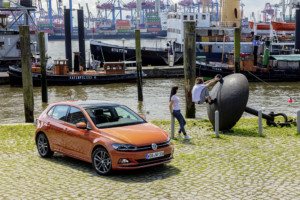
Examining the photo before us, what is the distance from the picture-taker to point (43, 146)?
10.1 meters

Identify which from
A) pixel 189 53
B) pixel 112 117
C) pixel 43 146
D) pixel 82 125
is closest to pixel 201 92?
pixel 189 53

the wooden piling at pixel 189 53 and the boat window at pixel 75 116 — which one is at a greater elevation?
the wooden piling at pixel 189 53

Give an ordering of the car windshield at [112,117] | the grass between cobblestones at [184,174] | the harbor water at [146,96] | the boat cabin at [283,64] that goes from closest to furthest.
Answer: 1. the grass between cobblestones at [184,174]
2. the car windshield at [112,117]
3. the harbor water at [146,96]
4. the boat cabin at [283,64]

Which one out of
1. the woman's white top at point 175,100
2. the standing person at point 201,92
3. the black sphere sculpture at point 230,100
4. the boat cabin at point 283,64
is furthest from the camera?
the boat cabin at point 283,64

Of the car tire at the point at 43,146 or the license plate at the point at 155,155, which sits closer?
the license plate at the point at 155,155

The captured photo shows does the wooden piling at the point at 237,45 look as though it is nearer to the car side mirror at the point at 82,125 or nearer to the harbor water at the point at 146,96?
the harbor water at the point at 146,96

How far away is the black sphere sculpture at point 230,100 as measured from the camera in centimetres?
1198

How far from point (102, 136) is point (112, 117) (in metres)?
0.88

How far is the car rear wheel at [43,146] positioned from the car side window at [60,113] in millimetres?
566

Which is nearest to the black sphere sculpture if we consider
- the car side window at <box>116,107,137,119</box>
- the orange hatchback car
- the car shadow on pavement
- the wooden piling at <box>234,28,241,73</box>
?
the orange hatchback car

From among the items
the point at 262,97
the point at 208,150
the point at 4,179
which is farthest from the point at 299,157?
the point at 262,97

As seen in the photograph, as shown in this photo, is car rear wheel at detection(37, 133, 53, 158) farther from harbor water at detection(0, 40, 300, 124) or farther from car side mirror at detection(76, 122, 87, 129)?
harbor water at detection(0, 40, 300, 124)

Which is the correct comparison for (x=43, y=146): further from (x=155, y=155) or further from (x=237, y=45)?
(x=237, y=45)

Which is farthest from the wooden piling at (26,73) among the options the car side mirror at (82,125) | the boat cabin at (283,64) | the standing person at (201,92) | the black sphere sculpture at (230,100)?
the boat cabin at (283,64)
